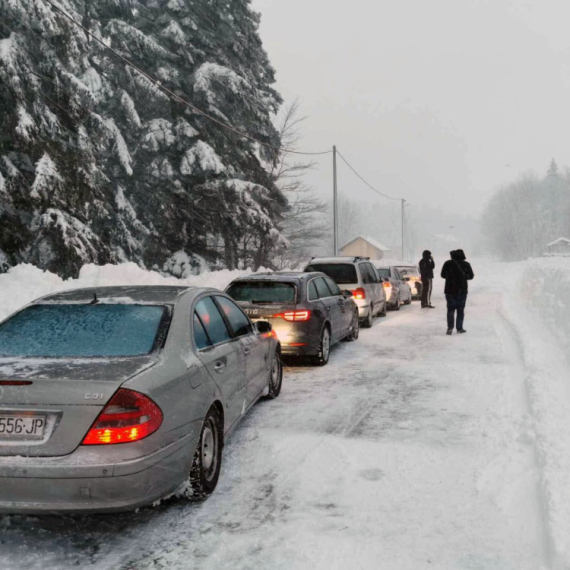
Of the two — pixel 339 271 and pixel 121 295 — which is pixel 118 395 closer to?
pixel 121 295

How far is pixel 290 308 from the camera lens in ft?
28.9

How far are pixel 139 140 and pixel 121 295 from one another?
21322 millimetres

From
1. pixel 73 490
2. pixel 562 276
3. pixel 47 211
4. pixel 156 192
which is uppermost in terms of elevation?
pixel 156 192

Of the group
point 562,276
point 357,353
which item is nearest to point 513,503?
point 357,353

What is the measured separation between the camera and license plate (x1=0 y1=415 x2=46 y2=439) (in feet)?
10.2

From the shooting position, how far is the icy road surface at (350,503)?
3271 millimetres

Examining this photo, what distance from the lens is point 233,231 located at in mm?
24500

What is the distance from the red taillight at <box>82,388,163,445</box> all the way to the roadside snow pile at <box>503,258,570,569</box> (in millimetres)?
2409

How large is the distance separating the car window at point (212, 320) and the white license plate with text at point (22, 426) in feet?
5.76

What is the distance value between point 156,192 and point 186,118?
12.3ft

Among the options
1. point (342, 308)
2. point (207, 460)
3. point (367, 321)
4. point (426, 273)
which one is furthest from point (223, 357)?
point (426, 273)

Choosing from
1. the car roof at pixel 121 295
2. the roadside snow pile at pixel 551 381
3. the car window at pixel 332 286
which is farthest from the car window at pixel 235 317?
the car window at pixel 332 286

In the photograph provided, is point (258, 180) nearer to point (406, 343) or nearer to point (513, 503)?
point (406, 343)

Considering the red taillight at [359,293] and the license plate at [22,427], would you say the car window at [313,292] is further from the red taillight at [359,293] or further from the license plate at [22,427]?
the license plate at [22,427]
